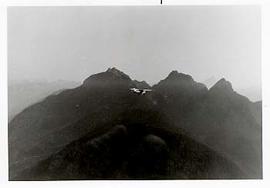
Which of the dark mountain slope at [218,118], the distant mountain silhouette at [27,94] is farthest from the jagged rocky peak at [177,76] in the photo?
the distant mountain silhouette at [27,94]

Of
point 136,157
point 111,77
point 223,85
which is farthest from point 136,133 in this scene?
point 223,85

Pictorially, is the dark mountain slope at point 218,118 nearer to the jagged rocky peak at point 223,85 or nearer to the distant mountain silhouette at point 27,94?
the jagged rocky peak at point 223,85

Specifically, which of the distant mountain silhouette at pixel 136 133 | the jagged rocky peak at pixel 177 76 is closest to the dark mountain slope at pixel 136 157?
the distant mountain silhouette at pixel 136 133

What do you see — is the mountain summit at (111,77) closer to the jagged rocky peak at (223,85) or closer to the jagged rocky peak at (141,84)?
the jagged rocky peak at (141,84)

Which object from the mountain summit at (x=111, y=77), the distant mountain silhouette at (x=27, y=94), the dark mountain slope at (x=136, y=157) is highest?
the mountain summit at (x=111, y=77)

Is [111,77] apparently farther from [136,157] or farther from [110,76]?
[136,157]

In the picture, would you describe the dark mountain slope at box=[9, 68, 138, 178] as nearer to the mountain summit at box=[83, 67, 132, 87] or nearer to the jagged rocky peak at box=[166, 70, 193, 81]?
the mountain summit at box=[83, 67, 132, 87]

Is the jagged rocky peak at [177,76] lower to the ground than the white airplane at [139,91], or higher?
higher
